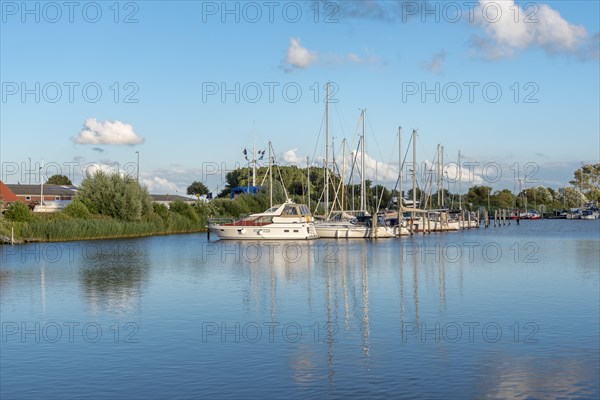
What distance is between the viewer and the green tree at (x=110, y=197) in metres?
97.3

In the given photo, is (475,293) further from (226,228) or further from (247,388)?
(226,228)

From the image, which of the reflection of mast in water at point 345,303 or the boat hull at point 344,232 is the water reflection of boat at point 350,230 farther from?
the reflection of mast in water at point 345,303

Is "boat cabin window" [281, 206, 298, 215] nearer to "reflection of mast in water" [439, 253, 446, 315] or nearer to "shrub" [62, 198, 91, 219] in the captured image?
"shrub" [62, 198, 91, 219]

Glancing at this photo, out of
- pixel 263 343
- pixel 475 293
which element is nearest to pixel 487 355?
pixel 263 343

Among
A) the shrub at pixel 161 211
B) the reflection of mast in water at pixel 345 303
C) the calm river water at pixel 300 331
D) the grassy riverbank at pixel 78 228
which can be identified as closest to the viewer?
the calm river water at pixel 300 331

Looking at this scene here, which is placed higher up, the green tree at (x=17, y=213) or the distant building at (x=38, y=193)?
the distant building at (x=38, y=193)

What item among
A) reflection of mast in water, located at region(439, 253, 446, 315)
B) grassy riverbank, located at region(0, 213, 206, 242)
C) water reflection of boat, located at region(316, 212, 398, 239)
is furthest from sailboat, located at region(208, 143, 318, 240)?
reflection of mast in water, located at region(439, 253, 446, 315)

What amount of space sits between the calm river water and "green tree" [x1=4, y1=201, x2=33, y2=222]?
30.4 metres

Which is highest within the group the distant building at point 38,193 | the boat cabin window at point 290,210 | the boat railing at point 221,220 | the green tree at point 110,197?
the distant building at point 38,193

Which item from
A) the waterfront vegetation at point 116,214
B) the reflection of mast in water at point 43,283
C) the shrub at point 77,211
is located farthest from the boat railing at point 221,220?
the reflection of mast in water at point 43,283

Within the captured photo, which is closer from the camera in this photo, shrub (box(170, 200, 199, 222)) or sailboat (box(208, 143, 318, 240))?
sailboat (box(208, 143, 318, 240))

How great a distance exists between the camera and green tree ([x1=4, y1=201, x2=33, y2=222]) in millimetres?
81688

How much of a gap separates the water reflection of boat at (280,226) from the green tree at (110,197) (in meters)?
16.4

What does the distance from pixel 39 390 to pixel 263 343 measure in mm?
7578
